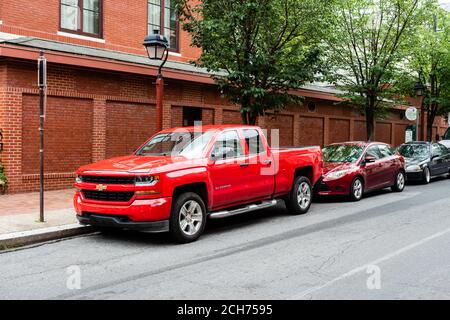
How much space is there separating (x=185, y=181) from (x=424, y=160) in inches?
475

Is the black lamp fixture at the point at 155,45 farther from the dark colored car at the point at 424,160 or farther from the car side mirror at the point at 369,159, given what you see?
the dark colored car at the point at 424,160

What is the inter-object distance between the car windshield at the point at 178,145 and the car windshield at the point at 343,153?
5429 millimetres

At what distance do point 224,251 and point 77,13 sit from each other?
409 inches

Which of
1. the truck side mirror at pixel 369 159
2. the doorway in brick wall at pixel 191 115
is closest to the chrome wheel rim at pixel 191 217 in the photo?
the truck side mirror at pixel 369 159

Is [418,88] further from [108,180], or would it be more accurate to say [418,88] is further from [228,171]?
[108,180]

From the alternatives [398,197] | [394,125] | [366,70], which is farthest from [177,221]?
[394,125]

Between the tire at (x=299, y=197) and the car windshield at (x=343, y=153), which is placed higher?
the car windshield at (x=343, y=153)

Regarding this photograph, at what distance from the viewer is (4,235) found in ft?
25.2

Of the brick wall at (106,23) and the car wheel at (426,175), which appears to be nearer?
the brick wall at (106,23)

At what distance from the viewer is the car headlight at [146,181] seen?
7.31 m

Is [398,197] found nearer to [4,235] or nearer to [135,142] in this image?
[135,142]

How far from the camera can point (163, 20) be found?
1689 centimetres

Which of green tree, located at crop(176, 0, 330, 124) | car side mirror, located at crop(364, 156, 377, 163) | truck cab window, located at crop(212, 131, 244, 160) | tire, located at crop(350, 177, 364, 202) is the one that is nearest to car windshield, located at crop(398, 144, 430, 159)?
car side mirror, located at crop(364, 156, 377, 163)

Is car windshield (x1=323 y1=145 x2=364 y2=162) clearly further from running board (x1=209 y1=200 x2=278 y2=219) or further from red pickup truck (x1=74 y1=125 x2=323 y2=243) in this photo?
running board (x1=209 y1=200 x2=278 y2=219)
